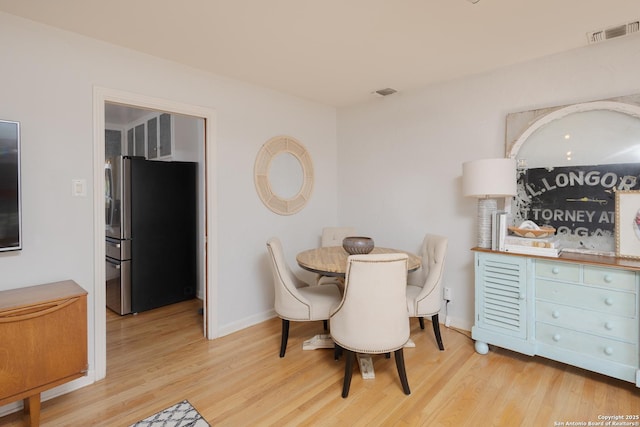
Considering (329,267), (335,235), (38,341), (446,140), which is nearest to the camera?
(38,341)

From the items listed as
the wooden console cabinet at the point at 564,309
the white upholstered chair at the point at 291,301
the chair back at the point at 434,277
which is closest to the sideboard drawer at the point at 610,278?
the wooden console cabinet at the point at 564,309

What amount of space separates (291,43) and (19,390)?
8.65ft

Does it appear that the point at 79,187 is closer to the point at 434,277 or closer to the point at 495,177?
the point at 434,277

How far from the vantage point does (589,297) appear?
228 cm

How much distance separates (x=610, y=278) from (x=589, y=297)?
18cm

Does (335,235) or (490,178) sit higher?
(490,178)

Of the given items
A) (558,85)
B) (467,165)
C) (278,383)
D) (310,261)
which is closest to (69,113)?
(310,261)

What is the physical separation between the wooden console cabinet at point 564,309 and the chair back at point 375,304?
38.5 inches

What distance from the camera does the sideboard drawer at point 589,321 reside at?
214cm

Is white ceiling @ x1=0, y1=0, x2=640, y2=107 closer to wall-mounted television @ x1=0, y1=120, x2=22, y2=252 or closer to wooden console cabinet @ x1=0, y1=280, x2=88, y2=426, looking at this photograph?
wall-mounted television @ x1=0, y1=120, x2=22, y2=252

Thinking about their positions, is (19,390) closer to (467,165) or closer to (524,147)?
(467,165)

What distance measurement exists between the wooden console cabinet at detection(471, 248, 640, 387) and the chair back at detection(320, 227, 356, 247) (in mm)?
1394

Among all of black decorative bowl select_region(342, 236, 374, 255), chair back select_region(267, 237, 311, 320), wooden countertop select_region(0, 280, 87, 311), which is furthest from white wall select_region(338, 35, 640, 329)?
wooden countertop select_region(0, 280, 87, 311)

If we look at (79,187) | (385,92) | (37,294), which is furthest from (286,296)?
(385,92)
